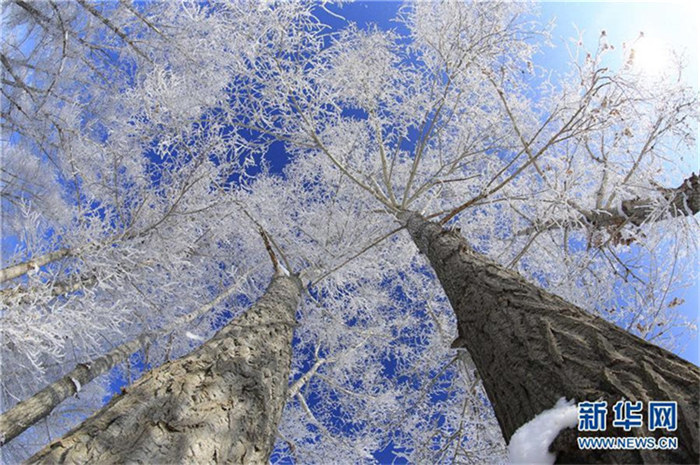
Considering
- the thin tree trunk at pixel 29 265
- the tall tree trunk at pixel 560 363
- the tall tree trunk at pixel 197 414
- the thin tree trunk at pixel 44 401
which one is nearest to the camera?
the tall tree trunk at pixel 560 363

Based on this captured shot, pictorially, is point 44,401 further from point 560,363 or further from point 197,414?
point 560,363

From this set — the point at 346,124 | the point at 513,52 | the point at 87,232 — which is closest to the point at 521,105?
the point at 513,52

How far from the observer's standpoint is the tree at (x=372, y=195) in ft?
11.2

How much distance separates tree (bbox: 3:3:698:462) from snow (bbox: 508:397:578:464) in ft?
0.98

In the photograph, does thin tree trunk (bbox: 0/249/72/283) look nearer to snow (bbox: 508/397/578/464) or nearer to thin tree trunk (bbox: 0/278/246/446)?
thin tree trunk (bbox: 0/278/246/446)

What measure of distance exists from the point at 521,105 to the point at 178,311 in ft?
18.3

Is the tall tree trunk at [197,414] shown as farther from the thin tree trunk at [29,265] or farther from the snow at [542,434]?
the thin tree trunk at [29,265]

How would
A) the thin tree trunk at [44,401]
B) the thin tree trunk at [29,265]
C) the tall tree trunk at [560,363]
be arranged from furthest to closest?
1. the thin tree trunk at [29,265]
2. the thin tree trunk at [44,401]
3. the tall tree trunk at [560,363]

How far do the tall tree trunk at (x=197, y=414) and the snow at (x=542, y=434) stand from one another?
90cm

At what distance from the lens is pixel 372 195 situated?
5172 mm

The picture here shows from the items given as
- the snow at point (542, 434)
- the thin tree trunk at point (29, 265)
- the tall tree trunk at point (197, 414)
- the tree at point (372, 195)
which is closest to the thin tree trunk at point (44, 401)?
the tree at point (372, 195)

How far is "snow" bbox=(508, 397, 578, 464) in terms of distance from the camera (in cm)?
106

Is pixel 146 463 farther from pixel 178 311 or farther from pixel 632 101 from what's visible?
pixel 178 311

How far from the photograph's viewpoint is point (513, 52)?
171 inches
